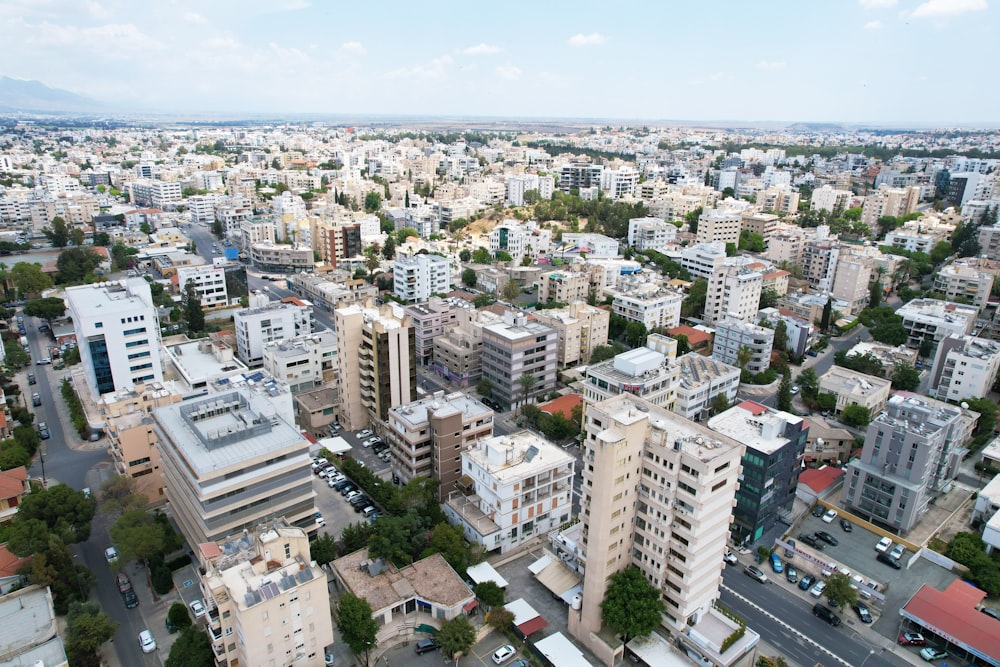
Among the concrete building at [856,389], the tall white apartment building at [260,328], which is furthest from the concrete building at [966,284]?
the tall white apartment building at [260,328]

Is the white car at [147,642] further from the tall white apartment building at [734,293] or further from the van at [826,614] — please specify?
the tall white apartment building at [734,293]

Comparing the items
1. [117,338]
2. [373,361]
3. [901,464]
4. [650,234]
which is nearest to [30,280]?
[117,338]

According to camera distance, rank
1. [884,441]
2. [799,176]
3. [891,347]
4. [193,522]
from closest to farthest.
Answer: [193,522], [884,441], [891,347], [799,176]

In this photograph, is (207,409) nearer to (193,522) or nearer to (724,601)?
(193,522)

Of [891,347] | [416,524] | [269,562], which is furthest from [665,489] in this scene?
[891,347]

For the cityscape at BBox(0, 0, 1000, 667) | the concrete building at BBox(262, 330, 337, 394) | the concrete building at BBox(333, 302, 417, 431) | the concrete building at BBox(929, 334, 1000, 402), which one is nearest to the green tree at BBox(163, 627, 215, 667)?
the cityscape at BBox(0, 0, 1000, 667)

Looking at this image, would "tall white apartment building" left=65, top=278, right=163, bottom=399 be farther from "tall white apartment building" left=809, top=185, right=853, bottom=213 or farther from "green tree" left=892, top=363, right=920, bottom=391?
"tall white apartment building" left=809, top=185, right=853, bottom=213
